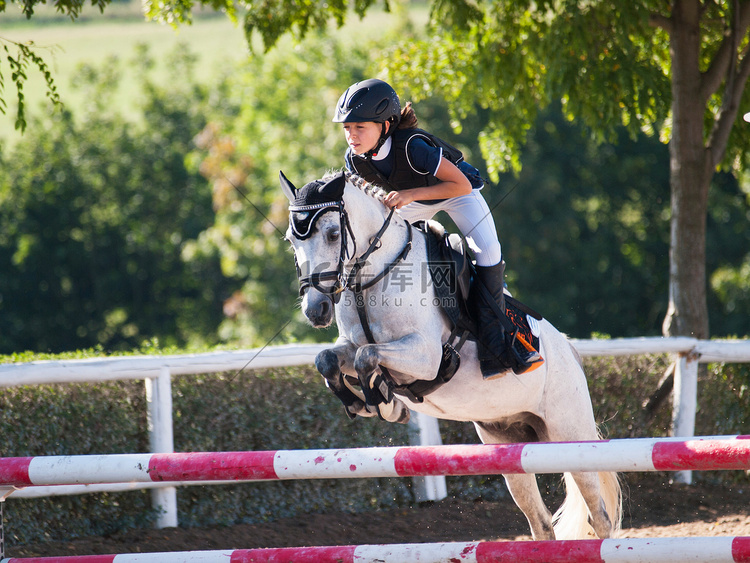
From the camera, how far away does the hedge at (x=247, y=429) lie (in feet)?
15.0

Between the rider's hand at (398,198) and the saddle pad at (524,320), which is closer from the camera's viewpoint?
the rider's hand at (398,198)

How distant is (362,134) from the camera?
361 centimetres

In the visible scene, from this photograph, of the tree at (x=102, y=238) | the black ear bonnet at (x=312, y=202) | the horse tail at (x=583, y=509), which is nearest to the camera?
the black ear bonnet at (x=312, y=202)

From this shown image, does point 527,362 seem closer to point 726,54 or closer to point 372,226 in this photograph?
point 372,226

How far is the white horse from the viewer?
3213 millimetres

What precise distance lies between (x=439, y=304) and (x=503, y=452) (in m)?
1.03

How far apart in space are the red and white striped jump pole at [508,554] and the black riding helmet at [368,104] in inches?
75.2

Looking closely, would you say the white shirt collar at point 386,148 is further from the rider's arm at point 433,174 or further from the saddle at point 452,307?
the saddle at point 452,307

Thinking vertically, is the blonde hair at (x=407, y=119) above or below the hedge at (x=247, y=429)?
above

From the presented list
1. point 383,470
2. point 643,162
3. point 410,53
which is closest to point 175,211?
point 643,162

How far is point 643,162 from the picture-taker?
24.0 m

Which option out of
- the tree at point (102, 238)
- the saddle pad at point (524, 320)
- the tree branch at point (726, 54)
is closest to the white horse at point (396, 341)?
the saddle pad at point (524, 320)

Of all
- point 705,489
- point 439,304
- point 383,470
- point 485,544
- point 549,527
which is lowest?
point 705,489

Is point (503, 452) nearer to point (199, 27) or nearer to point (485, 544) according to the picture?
point (485, 544)
